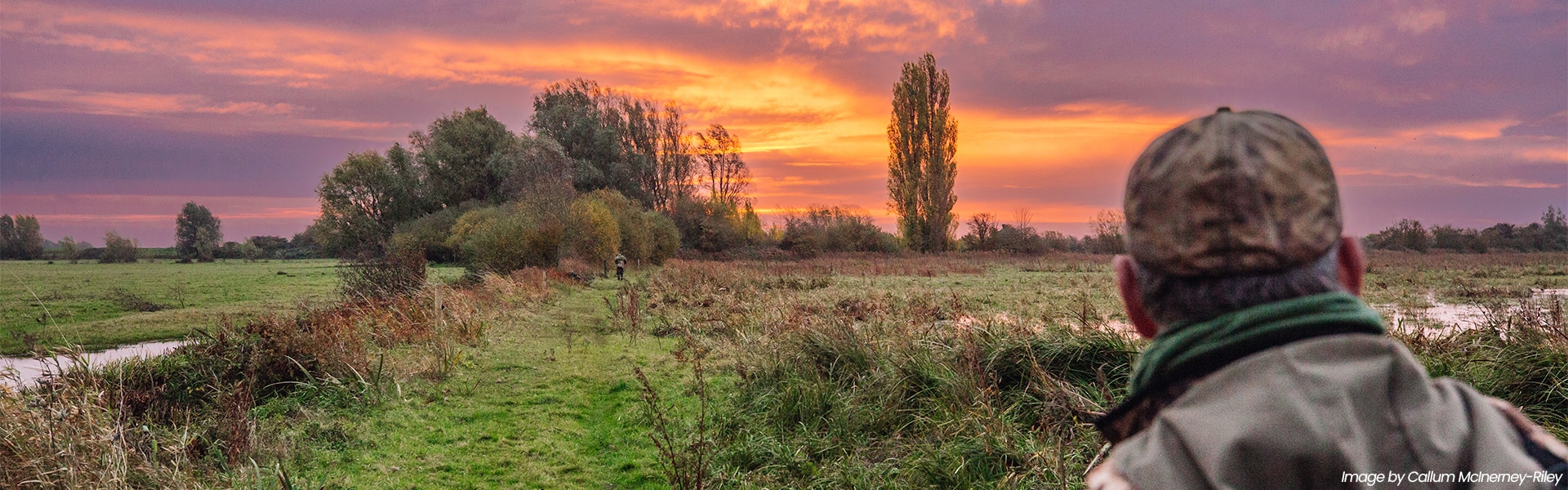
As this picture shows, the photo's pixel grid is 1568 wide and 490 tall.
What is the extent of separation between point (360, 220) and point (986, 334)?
58.4m

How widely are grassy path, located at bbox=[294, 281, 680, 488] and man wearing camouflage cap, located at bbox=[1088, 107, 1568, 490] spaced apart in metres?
5.29

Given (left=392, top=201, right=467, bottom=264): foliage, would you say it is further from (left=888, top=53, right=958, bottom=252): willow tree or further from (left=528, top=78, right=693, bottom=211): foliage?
(left=888, top=53, right=958, bottom=252): willow tree

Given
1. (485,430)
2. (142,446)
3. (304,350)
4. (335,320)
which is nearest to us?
(142,446)

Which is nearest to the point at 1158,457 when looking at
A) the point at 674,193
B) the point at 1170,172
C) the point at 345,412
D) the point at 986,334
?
the point at 1170,172

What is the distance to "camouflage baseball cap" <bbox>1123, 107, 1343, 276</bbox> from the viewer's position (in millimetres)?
950

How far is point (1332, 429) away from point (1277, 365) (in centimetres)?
10

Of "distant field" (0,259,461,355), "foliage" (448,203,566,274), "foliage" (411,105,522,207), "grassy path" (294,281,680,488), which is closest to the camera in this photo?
"grassy path" (294,281,680,488)

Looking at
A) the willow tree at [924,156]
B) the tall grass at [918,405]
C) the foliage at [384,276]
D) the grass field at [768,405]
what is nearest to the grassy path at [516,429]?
the grass field at [768,405]

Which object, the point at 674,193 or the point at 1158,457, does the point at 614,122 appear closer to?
the point at 674,193

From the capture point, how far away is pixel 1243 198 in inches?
37.2

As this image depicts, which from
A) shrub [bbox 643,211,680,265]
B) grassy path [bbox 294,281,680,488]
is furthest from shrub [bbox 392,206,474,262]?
grassy path [bbox 294,281,680,488]

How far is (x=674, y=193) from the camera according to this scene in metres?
53.2

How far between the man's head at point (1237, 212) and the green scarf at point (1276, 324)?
3cm

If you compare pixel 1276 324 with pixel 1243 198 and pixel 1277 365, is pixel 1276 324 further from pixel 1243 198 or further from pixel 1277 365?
pixel 1243 198
